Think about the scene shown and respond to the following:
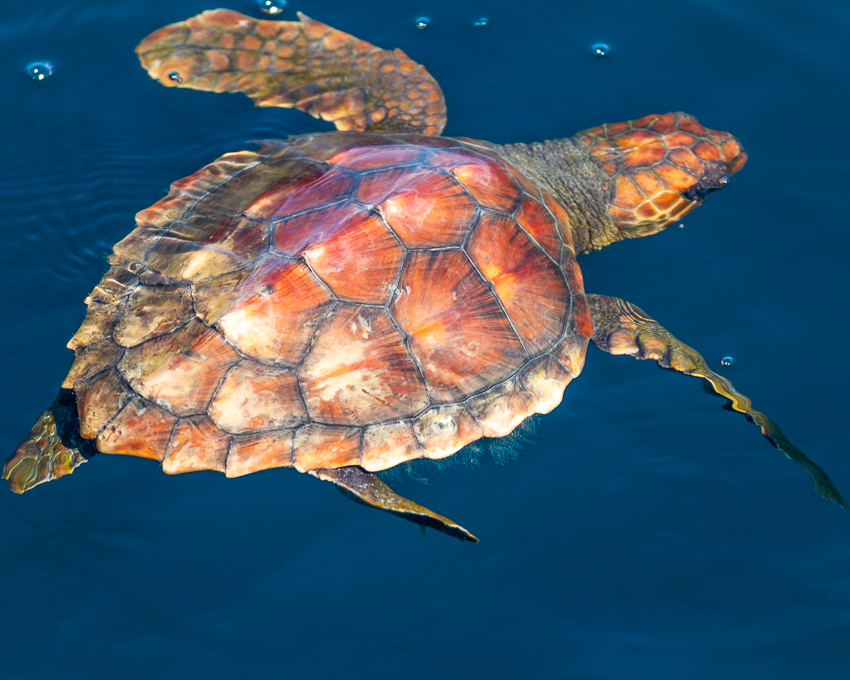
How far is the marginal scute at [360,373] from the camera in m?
3.18

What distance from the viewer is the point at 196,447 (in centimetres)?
307

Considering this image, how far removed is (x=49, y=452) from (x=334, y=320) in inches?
64.4

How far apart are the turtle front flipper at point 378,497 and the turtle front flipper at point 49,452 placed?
48.0 inches

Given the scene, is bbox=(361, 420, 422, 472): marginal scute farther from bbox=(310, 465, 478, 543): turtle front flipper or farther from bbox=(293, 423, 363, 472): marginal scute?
bbox=(310, 465, 478, 543): turtle front flipper

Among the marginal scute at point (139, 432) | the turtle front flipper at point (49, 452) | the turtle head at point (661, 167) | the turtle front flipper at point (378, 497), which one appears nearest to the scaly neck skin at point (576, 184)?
the turtle head at point (661, 167)

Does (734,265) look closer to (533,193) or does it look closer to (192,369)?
(533,193)

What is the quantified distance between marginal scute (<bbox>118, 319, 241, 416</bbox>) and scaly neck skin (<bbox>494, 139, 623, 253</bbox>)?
249cm

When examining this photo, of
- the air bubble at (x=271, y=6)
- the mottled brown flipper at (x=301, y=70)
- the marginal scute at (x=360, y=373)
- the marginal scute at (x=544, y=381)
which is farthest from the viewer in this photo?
the air bubble at (x=271, y=6)

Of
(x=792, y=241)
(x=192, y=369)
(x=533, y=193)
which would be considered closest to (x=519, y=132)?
(x=533, y=193)

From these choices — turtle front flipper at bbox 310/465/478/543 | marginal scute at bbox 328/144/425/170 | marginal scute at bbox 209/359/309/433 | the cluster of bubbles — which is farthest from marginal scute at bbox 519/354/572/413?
the cluster of bubbles

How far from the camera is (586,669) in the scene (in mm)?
3410

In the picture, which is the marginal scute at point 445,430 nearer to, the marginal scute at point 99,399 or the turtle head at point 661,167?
the marginal scute at point 99,399

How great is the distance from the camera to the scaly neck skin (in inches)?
181

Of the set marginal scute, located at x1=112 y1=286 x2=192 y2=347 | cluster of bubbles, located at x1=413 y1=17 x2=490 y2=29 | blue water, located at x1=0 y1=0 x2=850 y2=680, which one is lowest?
blue water, located at x1=0 y1=0 x2=850 y2=680
